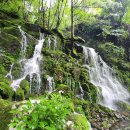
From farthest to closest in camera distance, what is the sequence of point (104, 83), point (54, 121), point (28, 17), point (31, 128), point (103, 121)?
1. point (28, 17)
2. point (104, 83)
3. point (103, 121)
4. point (54, 121)
5. point (31, 128)

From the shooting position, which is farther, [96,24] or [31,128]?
[96,24]

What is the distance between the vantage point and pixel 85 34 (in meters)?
26.5

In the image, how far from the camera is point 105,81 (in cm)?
1633

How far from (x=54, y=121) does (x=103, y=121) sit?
8405mm

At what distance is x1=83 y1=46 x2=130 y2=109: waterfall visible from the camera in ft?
46.9

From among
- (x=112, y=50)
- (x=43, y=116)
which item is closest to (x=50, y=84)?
(x=43, y=116)

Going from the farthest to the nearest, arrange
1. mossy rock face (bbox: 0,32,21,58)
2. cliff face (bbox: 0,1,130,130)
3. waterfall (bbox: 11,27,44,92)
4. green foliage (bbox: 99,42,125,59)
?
green foliage (bbox: 99,42,125,59) < mossy rock face (bbox: 0,32,21,58) < waterfall (bbox: 11,27,44,92) < cliff face (bbox: 0,1,130,130)

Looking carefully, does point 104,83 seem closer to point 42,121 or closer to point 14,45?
point 14,45

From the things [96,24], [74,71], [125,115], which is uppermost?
[96,24]

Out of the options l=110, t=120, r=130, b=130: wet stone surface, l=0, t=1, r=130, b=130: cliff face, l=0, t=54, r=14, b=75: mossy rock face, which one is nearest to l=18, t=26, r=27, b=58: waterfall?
l=0, t=1, r=130, b=130: cliff face

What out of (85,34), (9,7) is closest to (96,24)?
(85,34)

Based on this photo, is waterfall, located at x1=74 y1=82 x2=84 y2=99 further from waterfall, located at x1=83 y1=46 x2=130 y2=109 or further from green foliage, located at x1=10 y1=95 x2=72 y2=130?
green foliage, located at x1=10 y1=95 x2=72 y2=130

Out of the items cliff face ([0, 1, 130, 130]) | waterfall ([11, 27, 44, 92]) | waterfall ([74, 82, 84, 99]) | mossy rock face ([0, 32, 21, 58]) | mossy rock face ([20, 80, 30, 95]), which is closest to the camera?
mossy rock face ([20, 80, 30, 95])

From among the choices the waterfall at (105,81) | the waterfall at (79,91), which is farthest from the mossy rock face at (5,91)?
the waterfall at (105,81)
